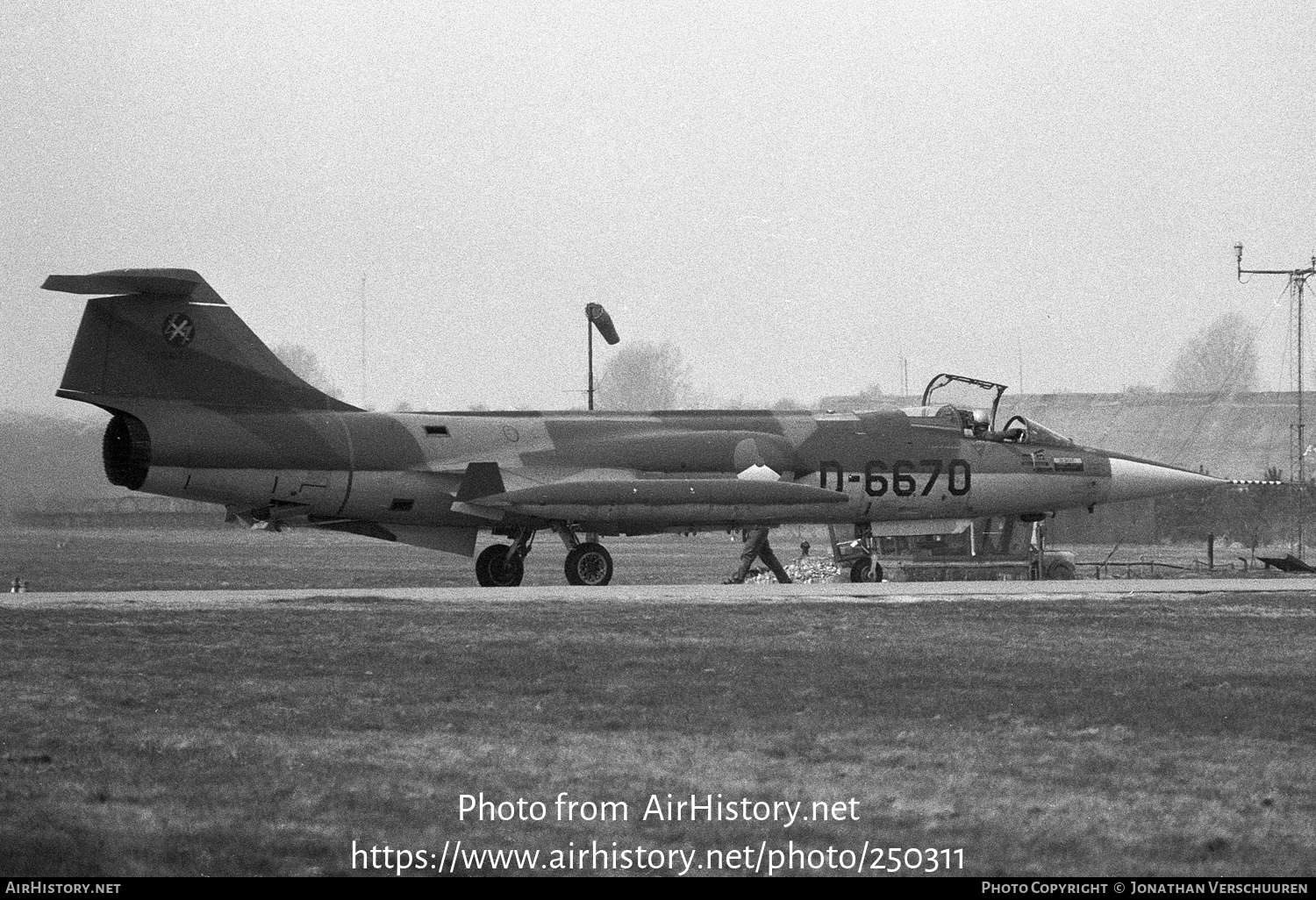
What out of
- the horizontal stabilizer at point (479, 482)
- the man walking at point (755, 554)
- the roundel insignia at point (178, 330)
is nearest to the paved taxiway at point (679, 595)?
the horizontal stabilizer at point (479, 482)

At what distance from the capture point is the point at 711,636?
47.5 feet

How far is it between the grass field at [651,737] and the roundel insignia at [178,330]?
6543 mm

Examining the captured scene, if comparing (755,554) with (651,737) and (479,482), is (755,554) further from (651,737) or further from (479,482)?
(651,737)

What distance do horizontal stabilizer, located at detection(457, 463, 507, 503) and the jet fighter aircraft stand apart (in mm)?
29

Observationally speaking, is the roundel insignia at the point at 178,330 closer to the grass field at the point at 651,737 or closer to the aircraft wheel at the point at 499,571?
the aircraft wheel at the point at 499,571

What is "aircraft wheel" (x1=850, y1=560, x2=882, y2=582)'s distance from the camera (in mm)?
25484

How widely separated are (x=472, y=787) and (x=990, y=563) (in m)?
24.3

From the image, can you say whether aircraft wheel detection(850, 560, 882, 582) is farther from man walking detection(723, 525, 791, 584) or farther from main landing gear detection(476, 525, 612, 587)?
main landing gear detection(476, 525, 612, 587)

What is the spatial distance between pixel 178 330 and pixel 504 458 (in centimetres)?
519

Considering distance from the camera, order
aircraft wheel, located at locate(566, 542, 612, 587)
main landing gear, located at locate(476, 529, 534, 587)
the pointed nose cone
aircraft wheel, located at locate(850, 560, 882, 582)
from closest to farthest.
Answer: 1. aircraft wheel, located at locate(566, 542, 612, 587)
2. main landing gear, located at locate(476, 529, 534, 587)
3. aircraft wheel, located at locate(850, 560, 882, 582)
4. the pointed nose cone

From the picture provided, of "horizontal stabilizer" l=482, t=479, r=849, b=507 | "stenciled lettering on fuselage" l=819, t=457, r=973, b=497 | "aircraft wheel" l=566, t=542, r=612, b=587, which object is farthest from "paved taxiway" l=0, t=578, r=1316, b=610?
"stenciled lettering on fuselage" l=819, t=457, r=973, b=497

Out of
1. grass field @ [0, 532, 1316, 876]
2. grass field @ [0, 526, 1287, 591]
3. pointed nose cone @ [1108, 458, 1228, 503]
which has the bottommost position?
grass field @ [0, 526, 1287, 591]

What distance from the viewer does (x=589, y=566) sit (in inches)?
938

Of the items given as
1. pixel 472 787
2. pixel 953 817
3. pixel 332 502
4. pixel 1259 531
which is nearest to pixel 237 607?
pixel 332 502
